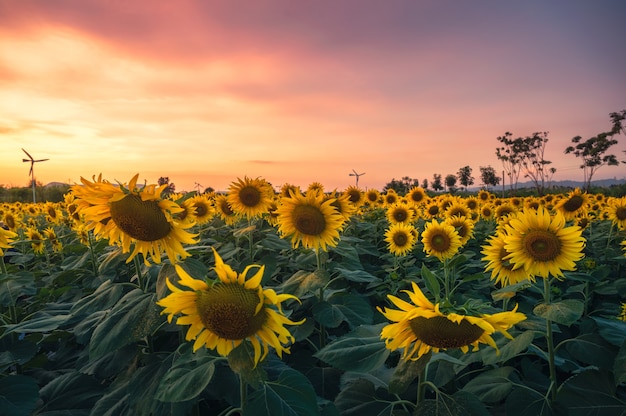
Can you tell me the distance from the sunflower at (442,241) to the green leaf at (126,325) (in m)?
4.19

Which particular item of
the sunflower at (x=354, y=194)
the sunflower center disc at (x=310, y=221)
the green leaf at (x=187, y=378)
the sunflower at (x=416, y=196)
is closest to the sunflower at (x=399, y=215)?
the sunflower at (x=354, y=194)

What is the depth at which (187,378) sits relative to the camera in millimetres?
1754

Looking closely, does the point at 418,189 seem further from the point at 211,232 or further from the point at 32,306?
the point at 32,306

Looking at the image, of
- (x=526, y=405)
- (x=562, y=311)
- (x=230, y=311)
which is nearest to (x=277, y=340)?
(x=230, y=311)

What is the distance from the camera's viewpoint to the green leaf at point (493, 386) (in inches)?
81.7

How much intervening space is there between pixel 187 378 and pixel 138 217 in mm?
991

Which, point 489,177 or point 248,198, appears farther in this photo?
point 489,177

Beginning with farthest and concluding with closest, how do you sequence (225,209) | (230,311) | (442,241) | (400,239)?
(225,209) → (400,239) → (442,241) → (230,311)

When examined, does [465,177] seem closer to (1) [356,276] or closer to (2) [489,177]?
(2) [489,177]

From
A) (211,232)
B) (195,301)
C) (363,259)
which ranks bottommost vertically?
(363,259)

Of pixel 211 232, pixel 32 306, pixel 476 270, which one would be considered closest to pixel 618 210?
pixel 476 270

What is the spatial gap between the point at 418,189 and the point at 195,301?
10.9 metres

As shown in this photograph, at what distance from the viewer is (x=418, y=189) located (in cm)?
1201

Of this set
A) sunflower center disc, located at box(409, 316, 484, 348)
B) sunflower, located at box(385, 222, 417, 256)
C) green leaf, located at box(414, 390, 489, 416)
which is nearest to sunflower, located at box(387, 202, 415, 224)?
sunflower, located at box(385, 222, 417, 256)
